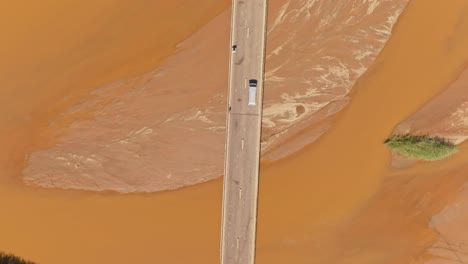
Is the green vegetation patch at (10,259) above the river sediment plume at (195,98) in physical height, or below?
below

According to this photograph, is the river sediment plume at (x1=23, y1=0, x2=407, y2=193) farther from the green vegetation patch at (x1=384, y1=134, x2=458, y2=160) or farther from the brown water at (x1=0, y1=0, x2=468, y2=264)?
the green vegetation patch at (x1=384, y1=134, x2=458, y2=160)

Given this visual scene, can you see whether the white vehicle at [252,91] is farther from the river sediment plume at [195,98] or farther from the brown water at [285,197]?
the brown water at [285,197]

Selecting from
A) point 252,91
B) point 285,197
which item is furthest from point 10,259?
point 252,91

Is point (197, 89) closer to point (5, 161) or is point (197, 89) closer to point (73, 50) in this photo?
point (73, 50)

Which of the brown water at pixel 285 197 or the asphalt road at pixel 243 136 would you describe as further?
the brown water at pixel 285 197

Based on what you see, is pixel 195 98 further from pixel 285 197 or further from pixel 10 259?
pixel 10 259

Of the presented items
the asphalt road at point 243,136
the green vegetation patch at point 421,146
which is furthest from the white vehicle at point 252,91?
the green vegetation patch at point 421,146
